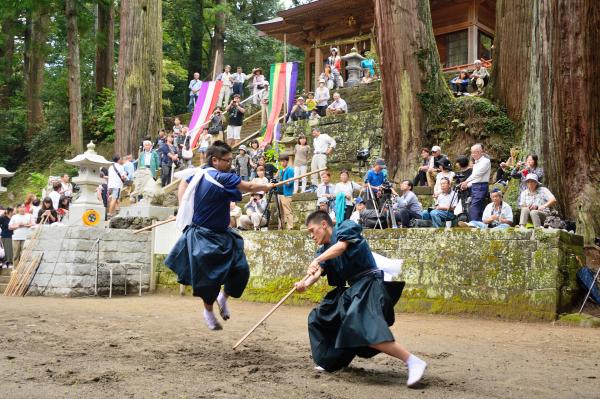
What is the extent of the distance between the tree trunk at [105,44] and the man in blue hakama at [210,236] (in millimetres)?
22983

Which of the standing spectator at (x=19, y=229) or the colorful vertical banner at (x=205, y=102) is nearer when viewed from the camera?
the standing spectator at (x=19, y=229)

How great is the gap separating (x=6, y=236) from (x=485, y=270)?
12.2 meters

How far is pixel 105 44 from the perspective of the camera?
94.1ft

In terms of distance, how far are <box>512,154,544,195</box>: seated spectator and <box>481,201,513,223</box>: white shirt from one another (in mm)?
589

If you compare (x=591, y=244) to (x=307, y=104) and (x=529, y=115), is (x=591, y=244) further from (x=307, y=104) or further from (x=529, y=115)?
(x=307, y=104)

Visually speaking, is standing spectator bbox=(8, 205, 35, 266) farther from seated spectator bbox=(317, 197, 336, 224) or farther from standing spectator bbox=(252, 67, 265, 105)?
standing spectator bbox=(252, 67, 265, 105)

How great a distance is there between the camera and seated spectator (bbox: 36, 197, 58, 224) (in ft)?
48.1

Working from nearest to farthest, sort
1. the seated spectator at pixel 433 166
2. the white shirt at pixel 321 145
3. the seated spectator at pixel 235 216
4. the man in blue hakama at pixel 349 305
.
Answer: the man in blue hakama at pixel 349 305, the seated spectator at pixel 433 166, the seated spectator at pixel 235 216, the white shirt at pixel 321 145

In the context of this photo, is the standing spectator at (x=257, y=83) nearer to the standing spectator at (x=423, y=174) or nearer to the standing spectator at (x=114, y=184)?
the standing spectator at (x=114, y=184)

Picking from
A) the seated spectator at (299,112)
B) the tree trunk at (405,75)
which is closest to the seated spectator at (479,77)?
the tree trunk at (405,75)

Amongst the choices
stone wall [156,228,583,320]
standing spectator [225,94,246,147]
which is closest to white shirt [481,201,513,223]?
stone wall [156,228,583,320]

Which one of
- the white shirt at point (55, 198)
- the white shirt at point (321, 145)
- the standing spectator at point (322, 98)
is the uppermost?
the standing spectator at point (322, 98)

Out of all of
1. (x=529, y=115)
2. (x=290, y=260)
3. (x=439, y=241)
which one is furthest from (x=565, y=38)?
(x=290, y=260)

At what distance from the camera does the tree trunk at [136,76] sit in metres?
21.2
